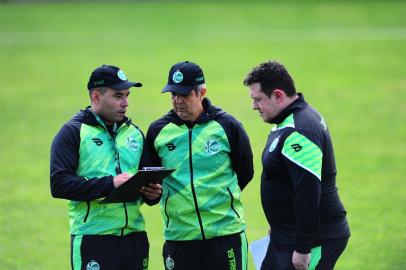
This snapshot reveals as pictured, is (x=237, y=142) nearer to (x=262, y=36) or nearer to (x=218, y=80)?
(x=218, y=80)

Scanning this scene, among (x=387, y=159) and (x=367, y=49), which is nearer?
(x=387, y=159)

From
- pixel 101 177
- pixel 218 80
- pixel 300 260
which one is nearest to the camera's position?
pixel 300 260

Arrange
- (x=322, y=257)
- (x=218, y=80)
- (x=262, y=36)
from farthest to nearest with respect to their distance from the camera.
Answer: (x=262, y=36)
(x=218, y=80)
(x=322, y=257)

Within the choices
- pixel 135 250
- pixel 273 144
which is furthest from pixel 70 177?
pixel 273 144

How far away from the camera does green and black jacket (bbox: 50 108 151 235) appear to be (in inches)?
251

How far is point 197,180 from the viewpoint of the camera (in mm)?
6645

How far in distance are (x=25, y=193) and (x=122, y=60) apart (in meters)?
9.42

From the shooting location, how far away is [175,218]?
6703mm

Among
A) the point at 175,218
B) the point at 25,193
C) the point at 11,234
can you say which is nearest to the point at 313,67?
the point at 25,193

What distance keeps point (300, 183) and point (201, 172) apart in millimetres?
985

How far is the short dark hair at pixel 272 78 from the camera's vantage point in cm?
619

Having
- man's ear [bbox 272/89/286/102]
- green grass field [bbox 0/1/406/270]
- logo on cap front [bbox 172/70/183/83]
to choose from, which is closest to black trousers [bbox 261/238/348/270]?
man's ear [bbox 272/89/286/102]

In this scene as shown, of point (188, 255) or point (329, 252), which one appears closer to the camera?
point (329, 252)

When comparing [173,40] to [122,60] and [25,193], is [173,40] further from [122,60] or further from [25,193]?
[25,193]
